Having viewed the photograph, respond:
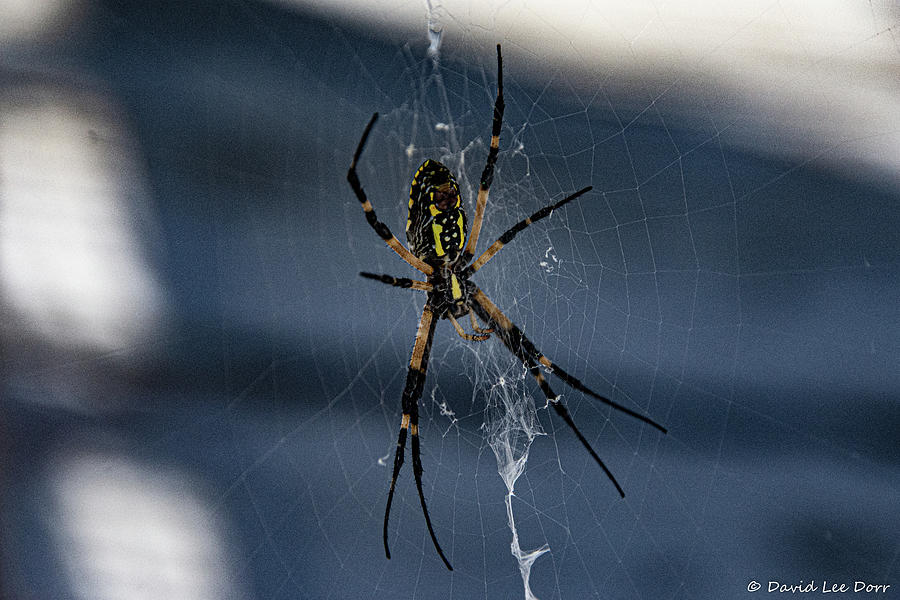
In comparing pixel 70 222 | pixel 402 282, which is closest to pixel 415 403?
pixel 402 282

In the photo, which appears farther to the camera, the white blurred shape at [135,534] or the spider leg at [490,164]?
the white blurred shape at [135,534]

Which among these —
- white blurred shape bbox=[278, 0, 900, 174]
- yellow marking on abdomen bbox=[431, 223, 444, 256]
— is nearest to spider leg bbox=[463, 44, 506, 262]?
yellow marking on abdomen bbox=[431, 223, 444, 256]

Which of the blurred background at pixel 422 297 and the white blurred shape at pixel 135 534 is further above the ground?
the blurred background at pixel 422 297

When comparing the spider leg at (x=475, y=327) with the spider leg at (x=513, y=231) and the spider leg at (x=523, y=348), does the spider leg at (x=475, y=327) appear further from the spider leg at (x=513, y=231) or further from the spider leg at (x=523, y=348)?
the spider leg at (x=513, y=231)

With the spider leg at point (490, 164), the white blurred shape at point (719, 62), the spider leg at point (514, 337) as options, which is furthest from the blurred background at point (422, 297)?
the spider leg at point (490, 164)

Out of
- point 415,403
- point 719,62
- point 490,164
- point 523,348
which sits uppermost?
point 719,62

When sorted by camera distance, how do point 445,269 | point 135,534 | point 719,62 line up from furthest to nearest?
point 135,534 < point 719,62 < point 445,269

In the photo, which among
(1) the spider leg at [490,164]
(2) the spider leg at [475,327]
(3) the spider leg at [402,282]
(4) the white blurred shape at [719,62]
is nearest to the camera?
(3) the spider leg at [402,282]

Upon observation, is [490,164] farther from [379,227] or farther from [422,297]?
[422,297]
